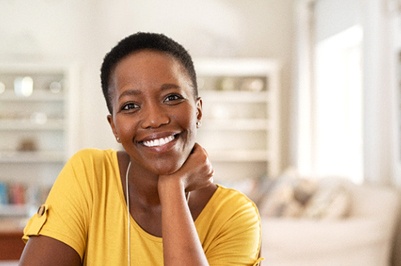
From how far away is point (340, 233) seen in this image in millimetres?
4094

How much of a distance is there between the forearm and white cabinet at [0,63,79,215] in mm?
5755

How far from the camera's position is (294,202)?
502 cm

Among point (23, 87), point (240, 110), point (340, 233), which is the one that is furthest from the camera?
point (240, 110)

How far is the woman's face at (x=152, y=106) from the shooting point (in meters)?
1.36

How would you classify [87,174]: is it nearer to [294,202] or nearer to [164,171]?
[164,171]

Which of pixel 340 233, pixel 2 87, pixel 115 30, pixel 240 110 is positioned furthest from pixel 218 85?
pixel 340 233

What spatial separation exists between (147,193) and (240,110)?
5751mm

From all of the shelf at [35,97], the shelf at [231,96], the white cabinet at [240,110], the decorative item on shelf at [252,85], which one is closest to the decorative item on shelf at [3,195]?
the shelf at [35,97]

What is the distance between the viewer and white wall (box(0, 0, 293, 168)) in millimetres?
7305

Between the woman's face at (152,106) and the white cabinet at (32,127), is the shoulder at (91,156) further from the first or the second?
the white cabinet at (32,127)

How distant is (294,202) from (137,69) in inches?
149

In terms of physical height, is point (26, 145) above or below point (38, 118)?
below

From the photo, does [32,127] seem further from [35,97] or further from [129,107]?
[129,107]

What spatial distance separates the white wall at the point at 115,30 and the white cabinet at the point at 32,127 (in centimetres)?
21
